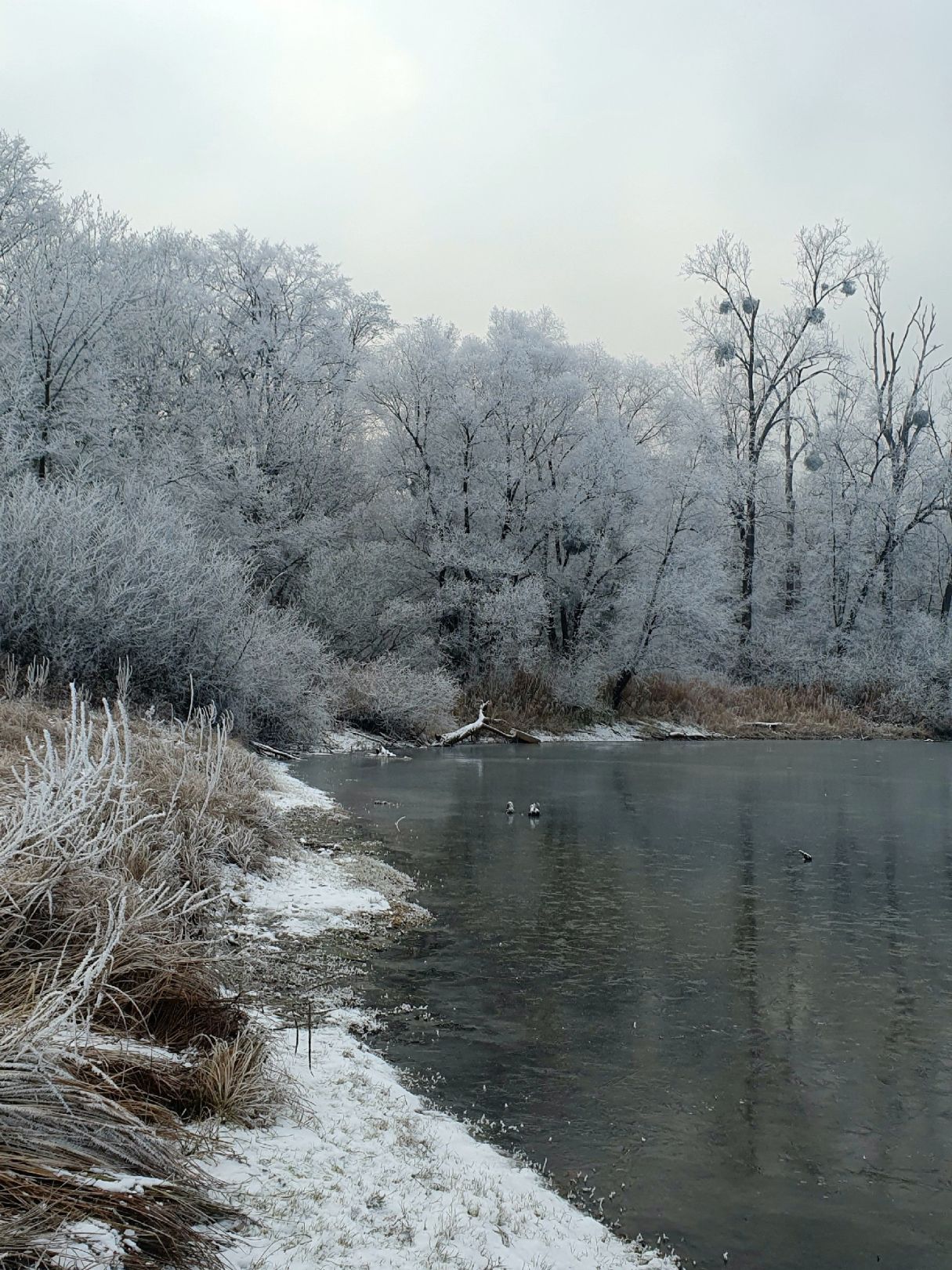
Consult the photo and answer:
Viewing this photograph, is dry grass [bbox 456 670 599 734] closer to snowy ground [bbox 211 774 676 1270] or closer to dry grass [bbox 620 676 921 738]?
dry grass [bbox 620 676 921 738]

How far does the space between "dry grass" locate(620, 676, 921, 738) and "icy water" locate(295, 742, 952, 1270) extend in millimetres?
19027

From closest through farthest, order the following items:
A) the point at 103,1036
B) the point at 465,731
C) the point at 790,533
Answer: the point at 103,1036 < the point at 465,731 < the point at 790,533

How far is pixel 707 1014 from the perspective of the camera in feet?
23.2

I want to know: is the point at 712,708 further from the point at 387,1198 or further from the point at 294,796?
the point at 387,1198

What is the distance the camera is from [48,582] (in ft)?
56.3

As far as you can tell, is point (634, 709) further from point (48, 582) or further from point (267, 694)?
point (48, 582)

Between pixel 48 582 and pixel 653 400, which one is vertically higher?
pixel 653 400

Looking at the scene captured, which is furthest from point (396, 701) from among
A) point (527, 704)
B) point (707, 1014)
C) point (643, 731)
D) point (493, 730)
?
point (707, 1014)

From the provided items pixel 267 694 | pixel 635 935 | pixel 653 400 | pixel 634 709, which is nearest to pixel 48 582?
pixel 267 694

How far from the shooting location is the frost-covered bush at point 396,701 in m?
27.2

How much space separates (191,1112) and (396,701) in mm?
22898

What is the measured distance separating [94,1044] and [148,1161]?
94 cm

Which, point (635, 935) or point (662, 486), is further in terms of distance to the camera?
point (662, 486)

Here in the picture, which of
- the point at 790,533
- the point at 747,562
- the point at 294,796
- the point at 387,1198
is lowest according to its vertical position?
the point at 387,1198
